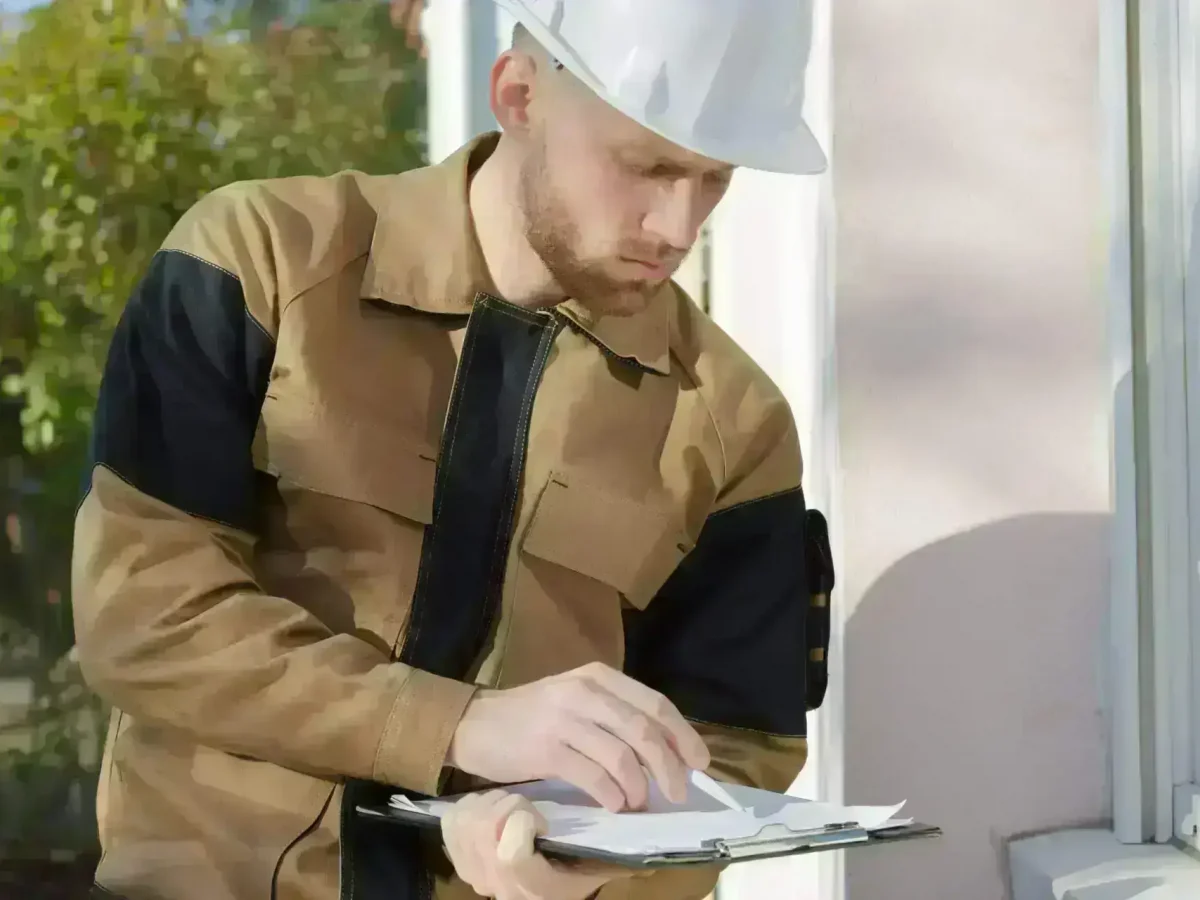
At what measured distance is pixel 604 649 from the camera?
0.82m

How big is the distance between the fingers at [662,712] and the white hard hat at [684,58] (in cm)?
31

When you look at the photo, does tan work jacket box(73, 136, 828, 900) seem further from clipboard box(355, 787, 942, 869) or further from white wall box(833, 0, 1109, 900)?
white wall box(833, 0, 1109, 900)

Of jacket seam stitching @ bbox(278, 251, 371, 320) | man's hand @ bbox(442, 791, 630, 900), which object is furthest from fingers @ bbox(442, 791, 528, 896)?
jacket seam stitching @ bbox(278, 251, 371, 320)

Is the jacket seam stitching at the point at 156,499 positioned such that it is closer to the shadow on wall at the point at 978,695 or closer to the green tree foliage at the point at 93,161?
the green tree foliage at the point at 93,161

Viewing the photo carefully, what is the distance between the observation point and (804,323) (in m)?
1.03

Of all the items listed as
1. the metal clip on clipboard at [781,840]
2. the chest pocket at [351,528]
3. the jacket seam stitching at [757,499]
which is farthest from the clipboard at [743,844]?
the jacket seam stitching at [757,499]

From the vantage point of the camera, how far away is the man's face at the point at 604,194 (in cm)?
75

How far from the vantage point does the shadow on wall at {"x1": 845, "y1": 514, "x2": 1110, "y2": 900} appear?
3.29 feet

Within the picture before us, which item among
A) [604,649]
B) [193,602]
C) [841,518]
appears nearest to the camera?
[193,602]

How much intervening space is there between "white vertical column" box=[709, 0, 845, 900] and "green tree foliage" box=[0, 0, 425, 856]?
1.30 feet

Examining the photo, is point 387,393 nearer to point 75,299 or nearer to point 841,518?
point 75,299

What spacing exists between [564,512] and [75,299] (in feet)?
1.14

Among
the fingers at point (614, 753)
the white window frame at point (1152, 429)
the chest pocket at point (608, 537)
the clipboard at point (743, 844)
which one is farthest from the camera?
the white window frame at point (1152, 429)

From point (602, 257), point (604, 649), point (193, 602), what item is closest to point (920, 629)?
point (604, 649)
